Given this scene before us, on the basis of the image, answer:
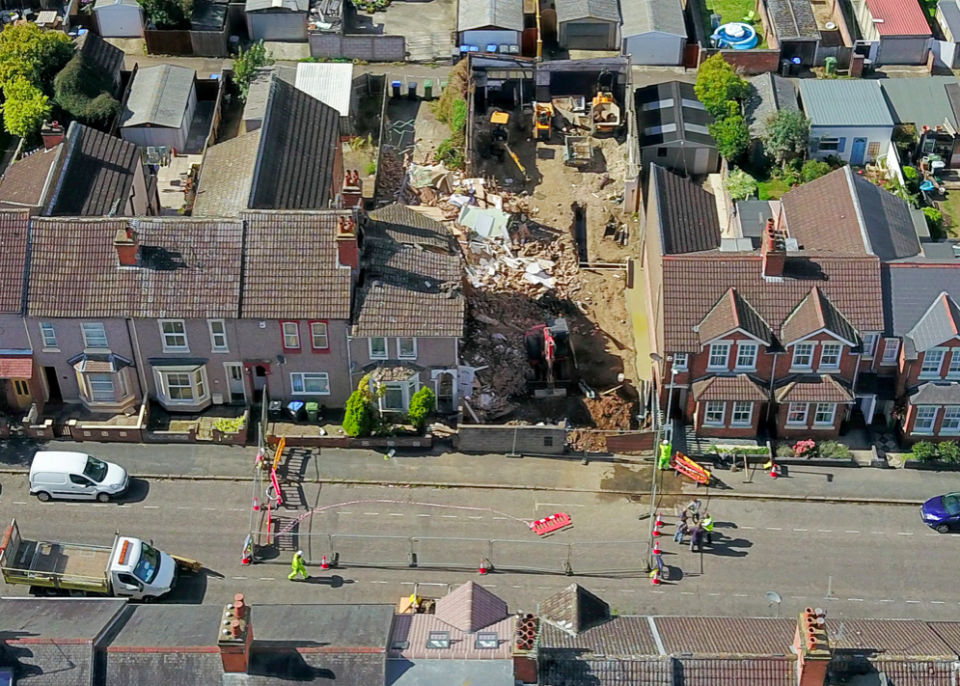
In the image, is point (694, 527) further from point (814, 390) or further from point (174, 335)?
point (174, 335)

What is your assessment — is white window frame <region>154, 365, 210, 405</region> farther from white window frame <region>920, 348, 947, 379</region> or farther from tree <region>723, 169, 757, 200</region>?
white window frame <region>920, 348, 947, 379</region>

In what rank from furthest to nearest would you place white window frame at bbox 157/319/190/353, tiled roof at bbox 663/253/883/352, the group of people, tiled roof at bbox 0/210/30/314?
tiled roof at bbox 663/253/883/352, white window frame at bbox 157/319/190/353, tiled roof at bbox 0/210/30/314, the group of people

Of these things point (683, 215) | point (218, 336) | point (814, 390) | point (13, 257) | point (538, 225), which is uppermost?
point (538, 225)

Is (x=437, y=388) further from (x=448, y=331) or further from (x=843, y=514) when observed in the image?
(x=843, y=514)

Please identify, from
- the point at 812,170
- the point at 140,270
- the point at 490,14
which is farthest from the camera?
the point at 490,14

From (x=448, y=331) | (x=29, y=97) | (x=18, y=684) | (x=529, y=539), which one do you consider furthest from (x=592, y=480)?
(x=29, y=97)

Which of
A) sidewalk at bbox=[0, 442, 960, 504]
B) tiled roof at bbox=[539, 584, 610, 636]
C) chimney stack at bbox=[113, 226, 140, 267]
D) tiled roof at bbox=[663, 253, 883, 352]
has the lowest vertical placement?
tiled roof at bbox=[539, 584, 610, 636]

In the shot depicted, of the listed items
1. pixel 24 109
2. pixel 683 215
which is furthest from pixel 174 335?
pixel 683 215

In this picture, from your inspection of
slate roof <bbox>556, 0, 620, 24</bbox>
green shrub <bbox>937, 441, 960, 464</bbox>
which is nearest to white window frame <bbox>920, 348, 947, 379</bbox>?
green shrub <bbox>937, 441, 960, 464</bbox>
